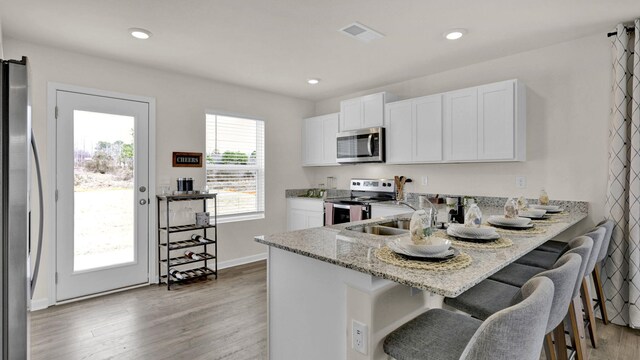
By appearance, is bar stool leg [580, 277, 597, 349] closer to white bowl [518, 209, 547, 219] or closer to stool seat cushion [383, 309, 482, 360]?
white bowl [518, 209, 547, 219]

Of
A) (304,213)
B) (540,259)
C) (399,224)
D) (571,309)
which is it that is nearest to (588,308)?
(540,259)

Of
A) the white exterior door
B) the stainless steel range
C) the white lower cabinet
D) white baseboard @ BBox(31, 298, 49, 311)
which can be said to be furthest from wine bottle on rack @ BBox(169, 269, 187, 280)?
the stainless steel range

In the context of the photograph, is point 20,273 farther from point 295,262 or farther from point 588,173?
point 588,173

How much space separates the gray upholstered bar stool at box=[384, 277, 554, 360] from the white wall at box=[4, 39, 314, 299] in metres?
3.35

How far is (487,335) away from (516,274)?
138 cm

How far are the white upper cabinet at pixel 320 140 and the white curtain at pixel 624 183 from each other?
3.02 metres

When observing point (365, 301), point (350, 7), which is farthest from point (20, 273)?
point (350, 7)

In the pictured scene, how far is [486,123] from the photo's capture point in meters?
3.32

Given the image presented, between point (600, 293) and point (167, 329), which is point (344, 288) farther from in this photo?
point (600, 293)

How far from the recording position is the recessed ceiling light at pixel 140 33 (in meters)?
2.75

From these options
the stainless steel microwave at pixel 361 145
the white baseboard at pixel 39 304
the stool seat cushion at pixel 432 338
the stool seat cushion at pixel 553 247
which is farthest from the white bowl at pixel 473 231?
the white baseboard at pixel 39 304

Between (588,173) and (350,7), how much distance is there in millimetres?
2551

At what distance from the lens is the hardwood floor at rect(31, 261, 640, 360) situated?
2.31m

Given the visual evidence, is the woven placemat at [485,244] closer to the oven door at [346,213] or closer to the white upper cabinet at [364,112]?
the oven door at [346,213]
